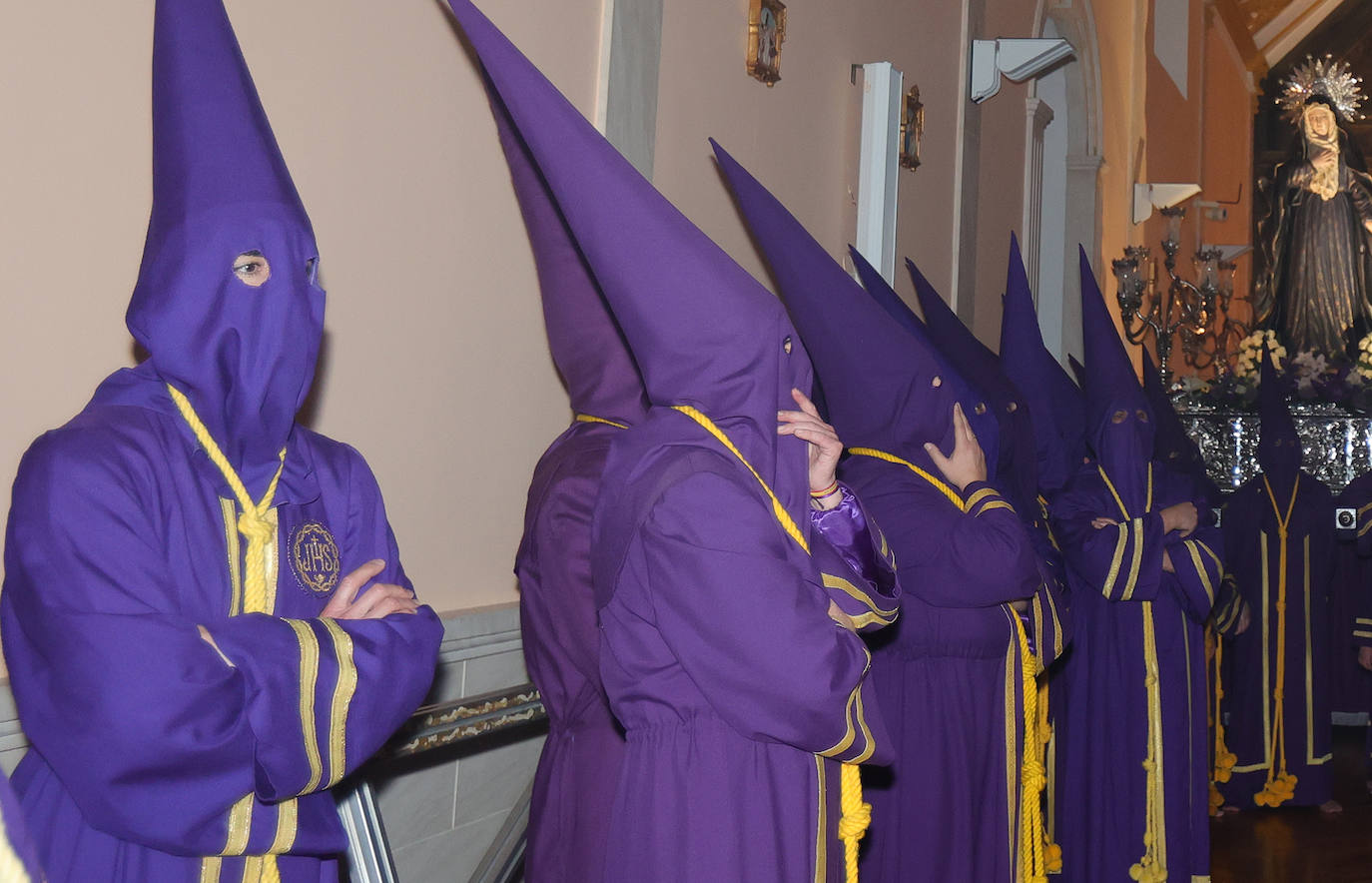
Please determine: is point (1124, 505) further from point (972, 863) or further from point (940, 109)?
point (940, 109)

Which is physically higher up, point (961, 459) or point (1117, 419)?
point (1117, 419)

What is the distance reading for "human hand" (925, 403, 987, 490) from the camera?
3.28 metres

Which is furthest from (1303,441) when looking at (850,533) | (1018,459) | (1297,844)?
(850,533)

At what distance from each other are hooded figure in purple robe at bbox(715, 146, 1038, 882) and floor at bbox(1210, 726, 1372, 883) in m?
2.74

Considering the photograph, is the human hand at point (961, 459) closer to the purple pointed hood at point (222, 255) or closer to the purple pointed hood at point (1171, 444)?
the purple pointed hood at point (222, 255)

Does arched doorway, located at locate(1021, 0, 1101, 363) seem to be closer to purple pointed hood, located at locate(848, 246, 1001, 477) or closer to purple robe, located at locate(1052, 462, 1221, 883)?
purple robe, located at locate(1052, 462, 1221, 883)

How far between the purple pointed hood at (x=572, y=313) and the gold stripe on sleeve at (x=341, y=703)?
1.00 meters

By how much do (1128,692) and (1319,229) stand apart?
11.1m

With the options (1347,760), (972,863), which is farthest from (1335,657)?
(972,863)

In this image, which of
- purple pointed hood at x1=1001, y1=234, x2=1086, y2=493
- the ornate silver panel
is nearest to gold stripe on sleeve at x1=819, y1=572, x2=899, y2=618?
purple pointed hood at x1=1001, y1=234, x2=1086, y2=493

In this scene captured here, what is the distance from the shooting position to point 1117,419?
470 cm

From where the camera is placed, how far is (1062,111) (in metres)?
9.95

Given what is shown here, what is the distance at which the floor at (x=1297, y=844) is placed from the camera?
5535 millimetres

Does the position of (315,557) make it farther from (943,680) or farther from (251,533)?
(943,680)
